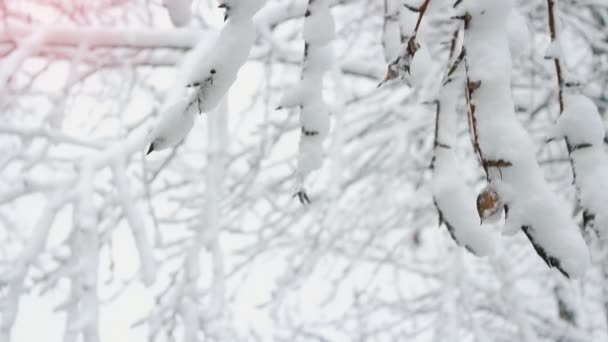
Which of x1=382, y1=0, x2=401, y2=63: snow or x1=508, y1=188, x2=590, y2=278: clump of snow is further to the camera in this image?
x1=382, y1=0, x2=401, y2=63: snow

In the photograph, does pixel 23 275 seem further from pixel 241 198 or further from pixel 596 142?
pixel 596 142

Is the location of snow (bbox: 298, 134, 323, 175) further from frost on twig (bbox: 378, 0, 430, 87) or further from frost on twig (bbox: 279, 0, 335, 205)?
frost on twig (bbox: 378, 0, 430, 87)

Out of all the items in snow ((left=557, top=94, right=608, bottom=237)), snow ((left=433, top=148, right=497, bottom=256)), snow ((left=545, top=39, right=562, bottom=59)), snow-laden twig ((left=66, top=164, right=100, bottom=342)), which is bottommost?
snow-laden twig ((left=66, top=164, right=100, bottom=342))

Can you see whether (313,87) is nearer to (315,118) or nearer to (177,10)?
(315,118)

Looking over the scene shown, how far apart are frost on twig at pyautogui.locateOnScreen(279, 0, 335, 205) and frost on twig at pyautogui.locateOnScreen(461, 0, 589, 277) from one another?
0.31m

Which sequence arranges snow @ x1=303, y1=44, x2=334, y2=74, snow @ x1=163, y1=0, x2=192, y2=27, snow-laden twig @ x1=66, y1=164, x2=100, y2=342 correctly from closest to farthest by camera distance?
1. snow @ x1=303, y1=44, x2=334, y2=74
2. snow @ x1=163, y1=0, x2=192, y2=27
3. snow-laden twig @ x1=66, y1=164, x2=100, y2=342

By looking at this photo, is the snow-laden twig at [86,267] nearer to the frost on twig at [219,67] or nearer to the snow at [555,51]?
the frost on twig at [219,67]

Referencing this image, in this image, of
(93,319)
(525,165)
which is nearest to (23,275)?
(93,319)

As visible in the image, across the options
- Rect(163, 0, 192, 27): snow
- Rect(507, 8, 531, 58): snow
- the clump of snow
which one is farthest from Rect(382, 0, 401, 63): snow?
the clump of snow

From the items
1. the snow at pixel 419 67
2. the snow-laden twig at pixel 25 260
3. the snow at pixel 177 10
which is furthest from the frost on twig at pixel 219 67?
the snow-laden twig at pixel 25 260

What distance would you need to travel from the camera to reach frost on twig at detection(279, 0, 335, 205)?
1044mm

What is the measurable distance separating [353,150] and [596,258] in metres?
1.87


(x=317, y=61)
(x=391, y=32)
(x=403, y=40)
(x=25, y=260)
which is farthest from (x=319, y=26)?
(x=25, y=260)

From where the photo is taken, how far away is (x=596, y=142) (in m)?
0.87
